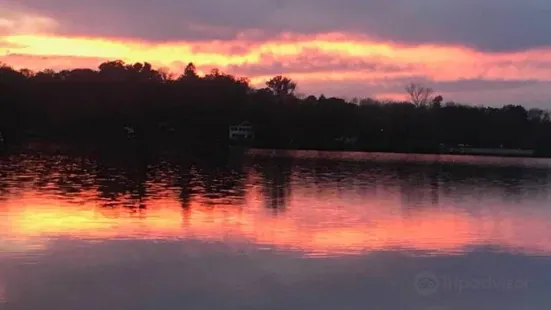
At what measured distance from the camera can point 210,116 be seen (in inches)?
3324

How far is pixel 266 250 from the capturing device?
543 inches

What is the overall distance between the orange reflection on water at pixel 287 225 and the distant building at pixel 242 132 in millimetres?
66275

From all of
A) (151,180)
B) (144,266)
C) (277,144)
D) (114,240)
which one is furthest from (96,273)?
(277,144)

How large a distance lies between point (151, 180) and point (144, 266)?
56.9 feet

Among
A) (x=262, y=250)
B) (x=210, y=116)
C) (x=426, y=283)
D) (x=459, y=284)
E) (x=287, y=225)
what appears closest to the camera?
(x=459, y=284)

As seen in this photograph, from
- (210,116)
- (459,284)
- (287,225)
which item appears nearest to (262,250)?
(287,225)

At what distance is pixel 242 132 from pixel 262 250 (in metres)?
76.4

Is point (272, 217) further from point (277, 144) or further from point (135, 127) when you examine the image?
point (277, 144)

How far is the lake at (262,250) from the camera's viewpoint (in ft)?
34.5

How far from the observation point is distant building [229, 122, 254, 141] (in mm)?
87912

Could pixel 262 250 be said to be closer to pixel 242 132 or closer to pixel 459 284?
pixel 459 284

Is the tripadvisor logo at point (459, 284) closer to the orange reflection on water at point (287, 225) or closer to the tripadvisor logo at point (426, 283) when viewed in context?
the tripadvisor logo at point (426, 283)

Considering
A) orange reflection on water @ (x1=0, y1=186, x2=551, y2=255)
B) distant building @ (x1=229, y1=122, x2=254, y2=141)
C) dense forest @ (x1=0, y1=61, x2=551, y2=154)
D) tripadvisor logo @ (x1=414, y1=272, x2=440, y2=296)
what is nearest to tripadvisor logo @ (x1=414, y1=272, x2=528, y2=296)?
tripadvisor logo @ (x1=414, y1=272, x2=440, y2=296)

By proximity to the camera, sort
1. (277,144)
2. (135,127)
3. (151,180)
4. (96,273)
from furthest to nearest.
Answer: (277,144)
(135,127)
(151,180)
(96,273)
